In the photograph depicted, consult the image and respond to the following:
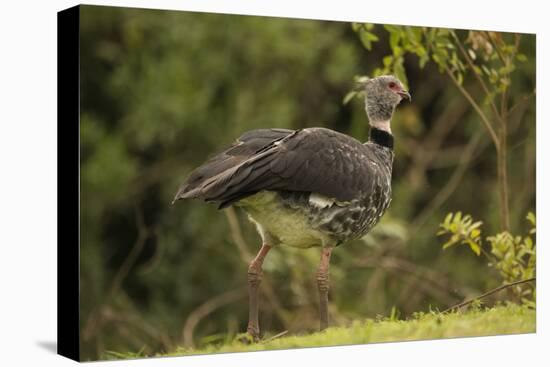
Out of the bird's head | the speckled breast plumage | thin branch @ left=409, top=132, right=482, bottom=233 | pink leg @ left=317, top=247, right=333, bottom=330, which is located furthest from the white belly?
thin branch @ left=409, top=132, right=482, bottom=233

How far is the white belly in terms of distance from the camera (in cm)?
555

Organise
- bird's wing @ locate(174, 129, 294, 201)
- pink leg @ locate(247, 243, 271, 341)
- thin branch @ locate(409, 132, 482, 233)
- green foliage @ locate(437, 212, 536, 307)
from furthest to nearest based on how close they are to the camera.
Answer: thin branch @ locate(409, 132, 482, 233) → green foliage @ locate(437, 212, 536, 307) → pink leg @ locate(247, 243, 271, 341) → bird's wing @ locate(174, 129, 294, 201)

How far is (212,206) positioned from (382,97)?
2231mm

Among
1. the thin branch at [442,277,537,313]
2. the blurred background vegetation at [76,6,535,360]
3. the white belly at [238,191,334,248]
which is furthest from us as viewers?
the blurred background vegetation at [76,6,535,360]

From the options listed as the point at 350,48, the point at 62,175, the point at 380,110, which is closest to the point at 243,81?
the point at 350,48

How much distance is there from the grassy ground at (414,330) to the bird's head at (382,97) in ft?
3.53

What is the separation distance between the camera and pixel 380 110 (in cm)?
626

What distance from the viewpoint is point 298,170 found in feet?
18.0

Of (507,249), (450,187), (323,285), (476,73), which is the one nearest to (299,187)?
(323,285)

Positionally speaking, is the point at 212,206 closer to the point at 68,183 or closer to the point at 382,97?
the point at 382,97

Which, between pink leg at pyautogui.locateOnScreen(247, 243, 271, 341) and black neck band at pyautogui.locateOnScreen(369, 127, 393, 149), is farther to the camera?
black neck band at pyautogui.locateOnScreen(369, 127, 393, 149)

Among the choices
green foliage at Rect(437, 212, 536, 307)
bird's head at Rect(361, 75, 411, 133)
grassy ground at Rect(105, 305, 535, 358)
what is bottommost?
grassy ground at Rect(105, 305, 535, 358)

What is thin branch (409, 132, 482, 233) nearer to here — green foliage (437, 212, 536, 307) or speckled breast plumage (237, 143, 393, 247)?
green foliage (437, 212, 536, 307)

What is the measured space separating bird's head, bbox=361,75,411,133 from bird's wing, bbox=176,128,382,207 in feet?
1.30
